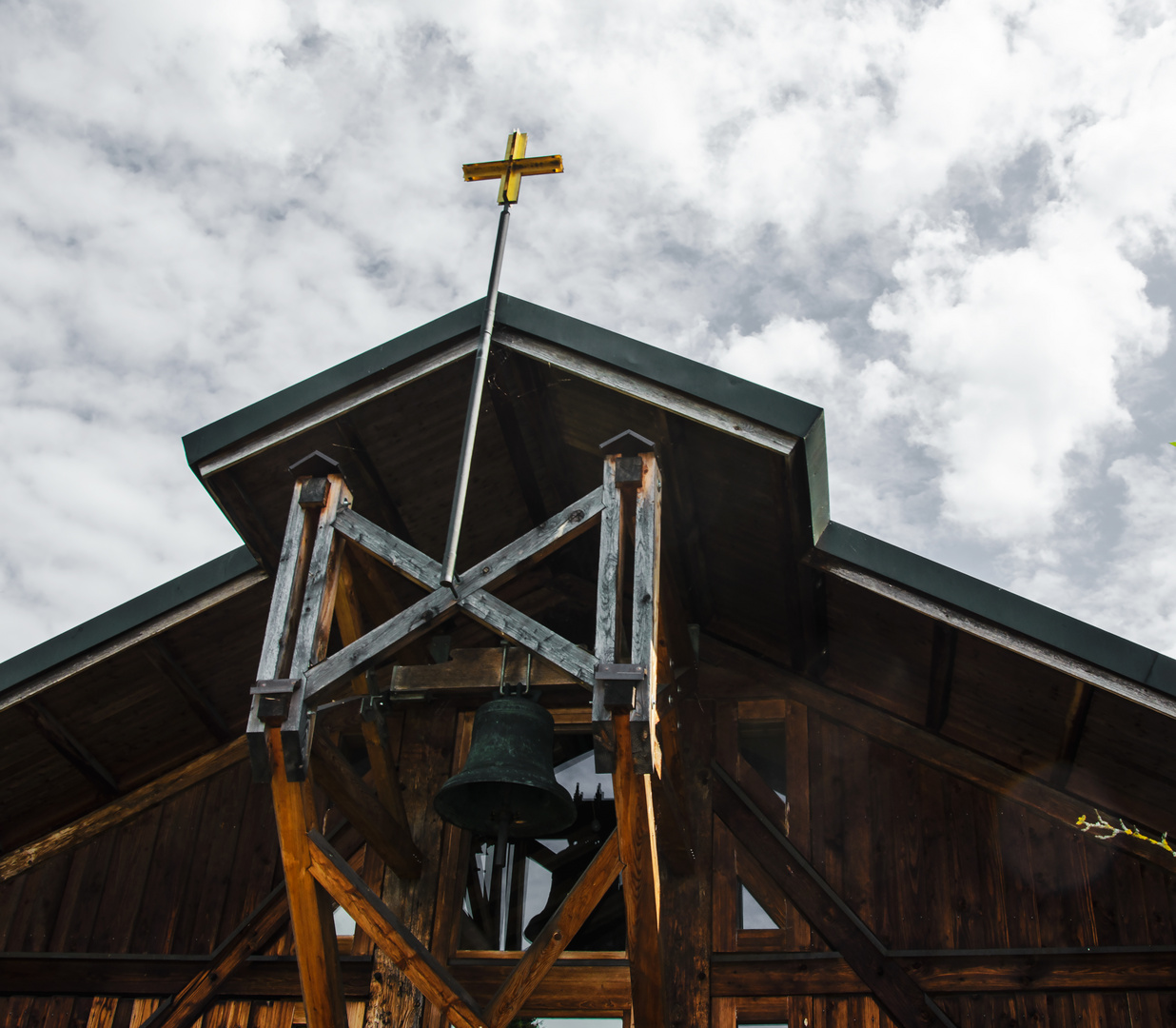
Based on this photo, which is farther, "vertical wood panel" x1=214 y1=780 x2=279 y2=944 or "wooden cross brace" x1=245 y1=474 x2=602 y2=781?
"vertical wood panel" x1=214 y1=780 x2=279 y2=944

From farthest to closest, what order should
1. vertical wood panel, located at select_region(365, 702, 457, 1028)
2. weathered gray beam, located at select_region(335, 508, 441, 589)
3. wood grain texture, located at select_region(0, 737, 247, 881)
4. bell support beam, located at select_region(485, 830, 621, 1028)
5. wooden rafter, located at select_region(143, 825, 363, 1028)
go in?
wood grain texture, located at select_region(0, 737, 247, 881), wooden rafter, located at select_region(143, 825, 363, 1028), vertical wood panel, located at select_region(365, 702, 457, 1028), weathered gray beam, located at select_region(335, 508, 441, 589), bell support beam, located at select_region(485, 830, 621, 1028)

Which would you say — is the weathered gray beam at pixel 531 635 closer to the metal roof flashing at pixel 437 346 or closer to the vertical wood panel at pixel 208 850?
the metal roof flashing at pixel 437 346

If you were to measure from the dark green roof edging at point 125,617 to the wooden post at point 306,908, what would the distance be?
6.05 feet

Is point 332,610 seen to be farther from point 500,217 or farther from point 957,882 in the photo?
point 957,882

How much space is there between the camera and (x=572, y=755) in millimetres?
7406

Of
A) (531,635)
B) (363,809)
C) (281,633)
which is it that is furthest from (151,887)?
(531,635)

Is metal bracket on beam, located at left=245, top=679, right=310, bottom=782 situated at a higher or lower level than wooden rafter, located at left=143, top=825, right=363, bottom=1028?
higher

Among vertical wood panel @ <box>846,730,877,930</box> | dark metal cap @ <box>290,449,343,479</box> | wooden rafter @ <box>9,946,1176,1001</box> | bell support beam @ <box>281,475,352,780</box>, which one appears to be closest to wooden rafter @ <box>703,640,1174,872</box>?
vertical wood panel @ <box>846,730,877,930</box>

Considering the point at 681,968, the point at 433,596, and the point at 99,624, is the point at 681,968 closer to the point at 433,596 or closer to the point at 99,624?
the point at 433,596

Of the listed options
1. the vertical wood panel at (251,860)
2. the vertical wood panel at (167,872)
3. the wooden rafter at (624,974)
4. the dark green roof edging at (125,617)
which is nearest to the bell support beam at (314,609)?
the dark green roof edging at (125,617)

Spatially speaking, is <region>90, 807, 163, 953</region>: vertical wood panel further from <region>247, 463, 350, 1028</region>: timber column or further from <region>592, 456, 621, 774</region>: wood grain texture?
<region>592, 456, 621, 774</region>: wood grain texture

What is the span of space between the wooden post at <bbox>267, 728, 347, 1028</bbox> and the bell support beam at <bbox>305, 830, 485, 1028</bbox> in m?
0.07

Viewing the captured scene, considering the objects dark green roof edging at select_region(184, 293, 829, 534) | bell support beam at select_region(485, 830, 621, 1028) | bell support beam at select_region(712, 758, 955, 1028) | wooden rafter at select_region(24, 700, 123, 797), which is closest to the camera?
bell support beam at select_region(485, 830, 621, 1028)

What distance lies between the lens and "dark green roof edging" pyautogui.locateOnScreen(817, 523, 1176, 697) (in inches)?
210
